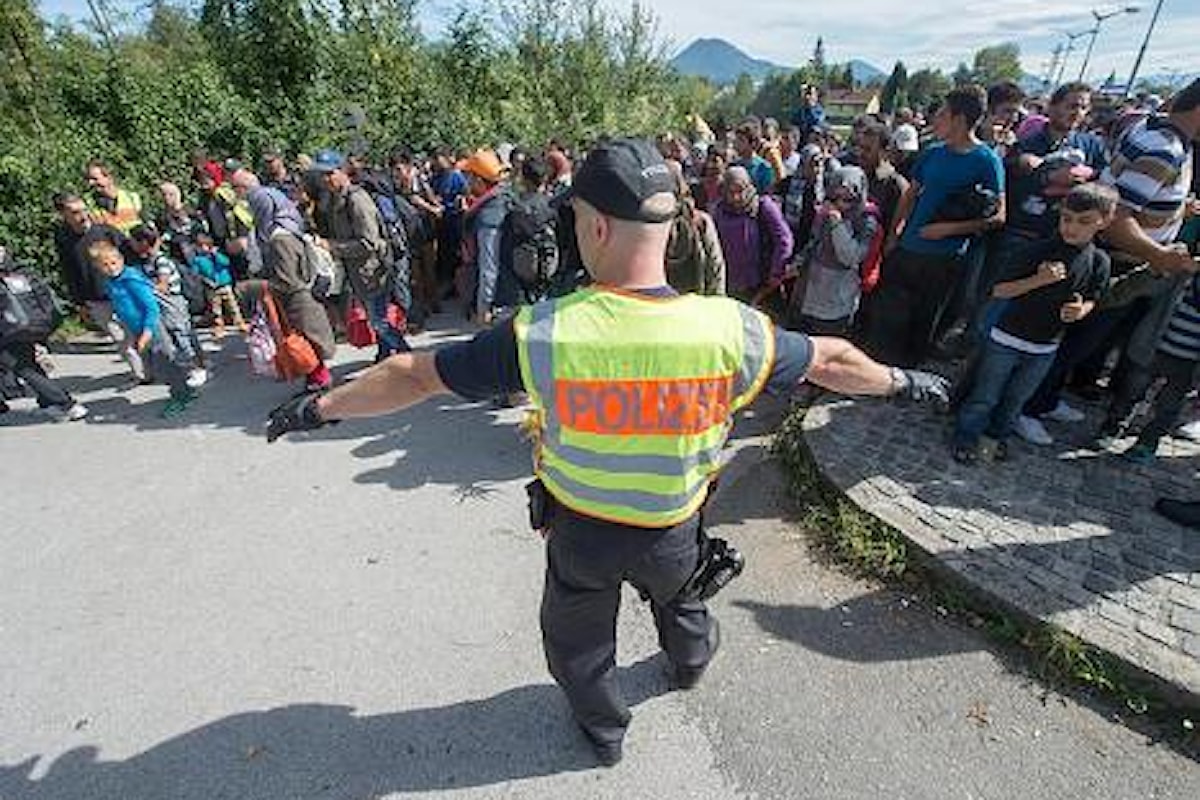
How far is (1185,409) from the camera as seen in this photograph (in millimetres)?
4812

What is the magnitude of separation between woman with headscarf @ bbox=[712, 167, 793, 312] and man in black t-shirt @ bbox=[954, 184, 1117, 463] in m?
1.60

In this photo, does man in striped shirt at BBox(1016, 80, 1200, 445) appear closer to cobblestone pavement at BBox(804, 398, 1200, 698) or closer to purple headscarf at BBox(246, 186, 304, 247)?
cobblestone pavement at BBox(804, 398, 1200, 698)

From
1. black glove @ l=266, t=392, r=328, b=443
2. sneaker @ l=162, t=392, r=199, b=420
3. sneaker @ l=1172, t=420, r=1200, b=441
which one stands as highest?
black glove @ l=266, t=392, r=328, b=443

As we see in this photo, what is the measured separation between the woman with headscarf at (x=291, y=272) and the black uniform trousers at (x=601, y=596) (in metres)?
3.79

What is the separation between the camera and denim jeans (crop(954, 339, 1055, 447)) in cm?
396

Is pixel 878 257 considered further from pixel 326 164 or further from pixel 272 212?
pixel 272 212

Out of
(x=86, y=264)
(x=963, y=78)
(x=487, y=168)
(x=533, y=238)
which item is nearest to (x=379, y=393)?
(x=533, y=238)

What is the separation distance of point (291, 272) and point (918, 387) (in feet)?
15.4

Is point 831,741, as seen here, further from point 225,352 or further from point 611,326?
point 225,352

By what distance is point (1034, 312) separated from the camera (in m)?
3.80

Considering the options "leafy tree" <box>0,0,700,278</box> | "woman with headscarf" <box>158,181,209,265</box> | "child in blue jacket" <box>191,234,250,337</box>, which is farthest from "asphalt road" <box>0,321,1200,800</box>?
"leafy tree" <box>0,0,700,278</box>

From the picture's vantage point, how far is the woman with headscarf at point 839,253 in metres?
4.59

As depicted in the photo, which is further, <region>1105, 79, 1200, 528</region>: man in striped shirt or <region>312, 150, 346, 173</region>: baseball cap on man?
<region>312, 150, 346, 173</region>: baseball cap on man

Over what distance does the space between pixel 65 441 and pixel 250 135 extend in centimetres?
668
